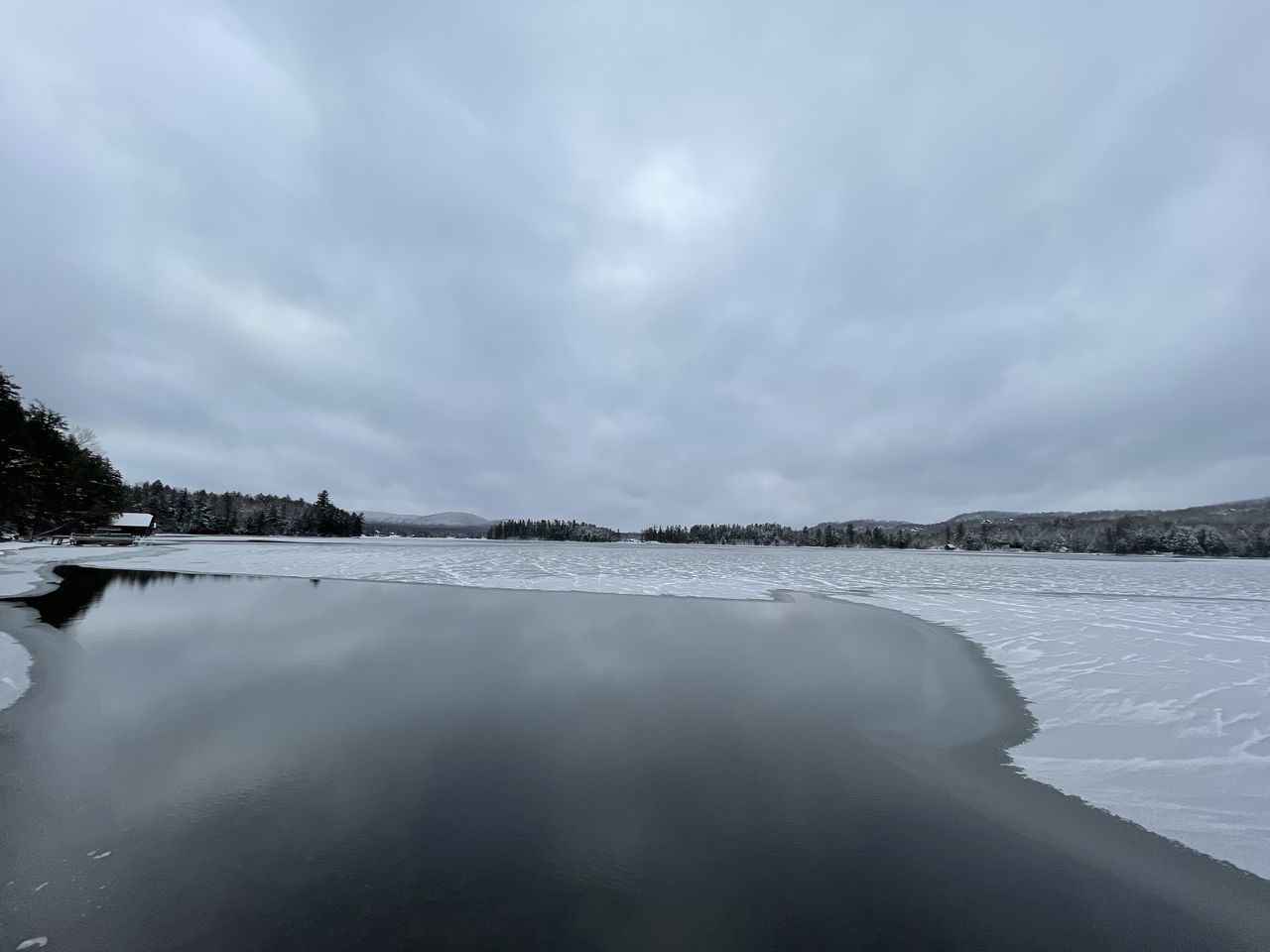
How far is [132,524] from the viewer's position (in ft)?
209

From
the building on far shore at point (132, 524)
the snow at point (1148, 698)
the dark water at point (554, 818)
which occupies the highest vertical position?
the building on far shore at point (132, 524)

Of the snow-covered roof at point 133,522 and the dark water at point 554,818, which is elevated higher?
the snow-covered roof at point 133,522

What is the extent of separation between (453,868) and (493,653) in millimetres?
7239

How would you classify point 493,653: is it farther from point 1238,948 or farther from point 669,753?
point 1238,948

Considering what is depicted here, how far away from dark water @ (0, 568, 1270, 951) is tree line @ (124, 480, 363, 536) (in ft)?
349

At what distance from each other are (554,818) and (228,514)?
121 metres

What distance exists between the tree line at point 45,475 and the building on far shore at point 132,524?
956 cm

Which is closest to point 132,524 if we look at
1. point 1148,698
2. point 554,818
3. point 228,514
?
point 228,514

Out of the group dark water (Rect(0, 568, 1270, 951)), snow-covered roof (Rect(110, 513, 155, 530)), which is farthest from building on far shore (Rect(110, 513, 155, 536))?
dark water (Rect(0, 568, 1270, 951))

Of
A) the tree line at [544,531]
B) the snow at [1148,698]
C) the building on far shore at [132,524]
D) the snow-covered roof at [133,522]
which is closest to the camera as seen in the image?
the snow at [1148,698]

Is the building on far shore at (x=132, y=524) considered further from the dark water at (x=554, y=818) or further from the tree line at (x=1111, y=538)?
the tree line at (x=1111, y=538)

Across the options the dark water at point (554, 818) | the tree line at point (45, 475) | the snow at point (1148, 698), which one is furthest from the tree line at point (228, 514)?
the dark water at point (554, 818)

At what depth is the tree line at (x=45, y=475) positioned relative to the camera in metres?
25.2

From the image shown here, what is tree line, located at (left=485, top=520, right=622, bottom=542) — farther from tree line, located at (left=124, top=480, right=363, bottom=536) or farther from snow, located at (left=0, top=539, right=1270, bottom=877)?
snow, located at (left=0, top=539, right=1270, bottom=877)
